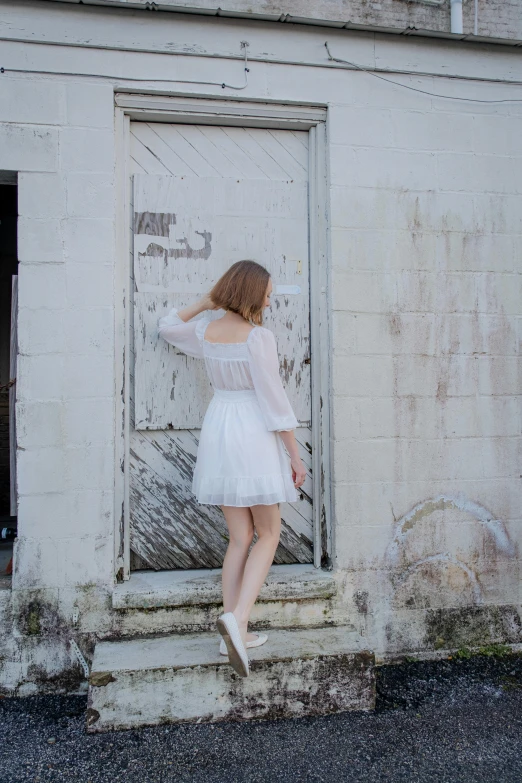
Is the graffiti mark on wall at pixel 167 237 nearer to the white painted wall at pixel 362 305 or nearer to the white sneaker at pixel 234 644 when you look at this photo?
the white painted wall at pixel 362 305

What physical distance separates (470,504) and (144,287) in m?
2.39

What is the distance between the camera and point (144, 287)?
3713mm

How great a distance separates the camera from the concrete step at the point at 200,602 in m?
3.47

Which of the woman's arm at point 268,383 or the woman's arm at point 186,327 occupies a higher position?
the woman's arm at point 186,327

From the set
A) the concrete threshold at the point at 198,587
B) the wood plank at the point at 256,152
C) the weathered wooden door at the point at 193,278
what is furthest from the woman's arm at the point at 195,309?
the concrete threshold at the point at 198,587

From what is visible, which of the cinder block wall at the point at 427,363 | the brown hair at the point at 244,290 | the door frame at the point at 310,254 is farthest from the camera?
the cinder block wall at the point at 427,363

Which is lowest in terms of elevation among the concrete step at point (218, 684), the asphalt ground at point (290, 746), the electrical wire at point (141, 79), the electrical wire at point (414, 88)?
the asphalt ground at point (290, 746)

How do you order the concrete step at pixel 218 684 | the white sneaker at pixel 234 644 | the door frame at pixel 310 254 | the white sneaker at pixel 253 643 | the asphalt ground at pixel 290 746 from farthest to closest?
1. the door frame at pixel 310 254
2. the white sneaker at pixel 253 643
3. the concrete step at pixel 218 684
4. the white sneaker at pixel 234 644
5. the asphalt ground at pixel 290 746

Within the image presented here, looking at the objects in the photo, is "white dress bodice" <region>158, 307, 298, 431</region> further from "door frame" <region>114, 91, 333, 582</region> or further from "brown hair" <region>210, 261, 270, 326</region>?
"door frame" <region>114, 91, 333, 582</region>

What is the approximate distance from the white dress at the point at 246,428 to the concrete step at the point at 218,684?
2.62 ft

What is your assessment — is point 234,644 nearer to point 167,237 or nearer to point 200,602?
point 200,602

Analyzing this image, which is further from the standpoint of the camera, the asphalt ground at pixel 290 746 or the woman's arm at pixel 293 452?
the woman's arm at pixel 293 452

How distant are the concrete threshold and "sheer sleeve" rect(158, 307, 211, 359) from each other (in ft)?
4.25

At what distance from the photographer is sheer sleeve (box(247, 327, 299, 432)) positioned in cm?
301
